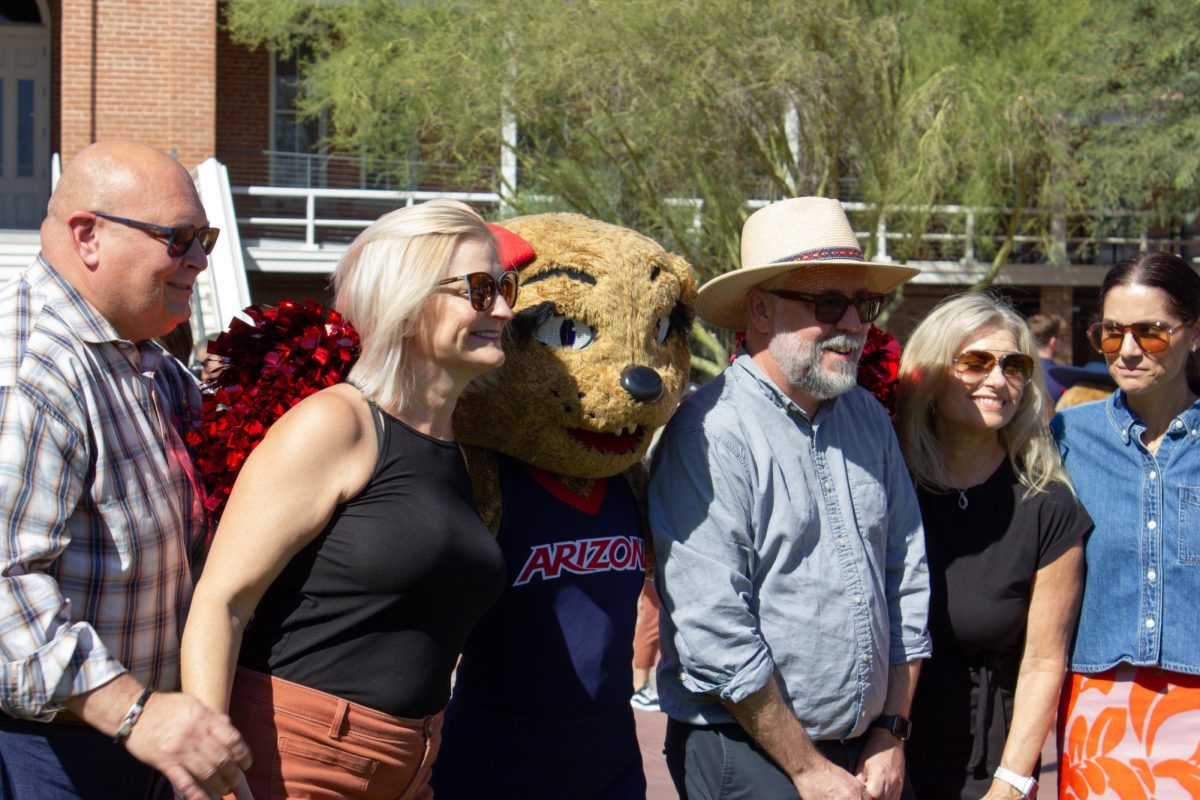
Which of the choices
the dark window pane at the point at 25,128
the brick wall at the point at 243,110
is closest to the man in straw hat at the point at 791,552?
the brick wall at the point at 243,110

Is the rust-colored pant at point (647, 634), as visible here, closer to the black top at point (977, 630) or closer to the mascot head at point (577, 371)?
the black top at point (977, 630)

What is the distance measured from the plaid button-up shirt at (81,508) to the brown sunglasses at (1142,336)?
2.34 m

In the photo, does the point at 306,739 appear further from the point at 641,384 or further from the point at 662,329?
the point at 662,329

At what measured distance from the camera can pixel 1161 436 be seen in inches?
127

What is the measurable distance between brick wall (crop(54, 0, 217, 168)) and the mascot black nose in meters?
13.3

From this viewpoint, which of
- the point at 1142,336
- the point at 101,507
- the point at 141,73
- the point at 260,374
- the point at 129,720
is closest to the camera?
the point at 129,720

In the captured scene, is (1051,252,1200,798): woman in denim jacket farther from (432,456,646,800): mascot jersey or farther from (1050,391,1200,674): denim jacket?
(432,456,646,800): mascot jersey

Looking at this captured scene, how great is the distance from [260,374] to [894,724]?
166 cm

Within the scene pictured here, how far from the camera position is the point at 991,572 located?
10.1ft

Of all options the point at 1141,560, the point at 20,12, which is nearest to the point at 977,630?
the point at 1141,560

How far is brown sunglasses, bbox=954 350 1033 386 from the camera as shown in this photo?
3.13 metres

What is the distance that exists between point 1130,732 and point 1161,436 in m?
0.78

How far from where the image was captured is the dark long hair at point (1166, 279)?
3.20 metres

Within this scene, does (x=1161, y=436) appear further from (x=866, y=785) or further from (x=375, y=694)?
(x=375, y=694)
